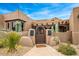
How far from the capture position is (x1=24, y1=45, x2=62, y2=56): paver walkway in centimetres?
470

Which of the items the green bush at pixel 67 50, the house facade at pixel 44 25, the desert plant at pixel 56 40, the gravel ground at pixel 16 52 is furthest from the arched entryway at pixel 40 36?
the green bush at pixel 67 50

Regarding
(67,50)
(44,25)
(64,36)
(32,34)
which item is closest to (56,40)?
(64,36)

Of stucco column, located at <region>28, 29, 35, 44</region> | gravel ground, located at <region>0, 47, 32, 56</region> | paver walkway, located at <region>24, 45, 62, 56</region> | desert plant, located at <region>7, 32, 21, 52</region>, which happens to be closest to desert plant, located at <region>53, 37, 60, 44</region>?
paver walkway, located at <region>24, 45, 62, 56</region>

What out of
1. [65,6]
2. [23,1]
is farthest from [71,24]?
[23,1]

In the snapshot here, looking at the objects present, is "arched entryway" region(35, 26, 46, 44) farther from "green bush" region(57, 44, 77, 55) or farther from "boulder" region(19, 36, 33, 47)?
"green bush" region(57, 44, 77, 55)

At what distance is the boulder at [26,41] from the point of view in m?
4.87

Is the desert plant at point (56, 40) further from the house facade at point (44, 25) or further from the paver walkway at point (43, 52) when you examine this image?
the paver walkway at point (43, 52)

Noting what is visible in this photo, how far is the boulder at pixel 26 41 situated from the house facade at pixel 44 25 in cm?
14

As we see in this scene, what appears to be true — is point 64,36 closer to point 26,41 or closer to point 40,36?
point 40,36

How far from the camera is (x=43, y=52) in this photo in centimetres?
479

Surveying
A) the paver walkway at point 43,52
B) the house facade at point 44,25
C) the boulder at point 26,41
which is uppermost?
the house facade at point 44,25

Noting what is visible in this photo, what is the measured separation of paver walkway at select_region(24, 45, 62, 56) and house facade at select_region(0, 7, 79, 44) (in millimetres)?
233

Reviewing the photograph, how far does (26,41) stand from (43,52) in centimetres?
57

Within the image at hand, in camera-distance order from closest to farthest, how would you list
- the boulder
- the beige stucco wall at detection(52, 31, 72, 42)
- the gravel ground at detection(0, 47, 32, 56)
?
the gravel ground at detection(0, 47, 32, 56) < the boulder < the beige stucco wall at detection(52, 31, 72, 42)
